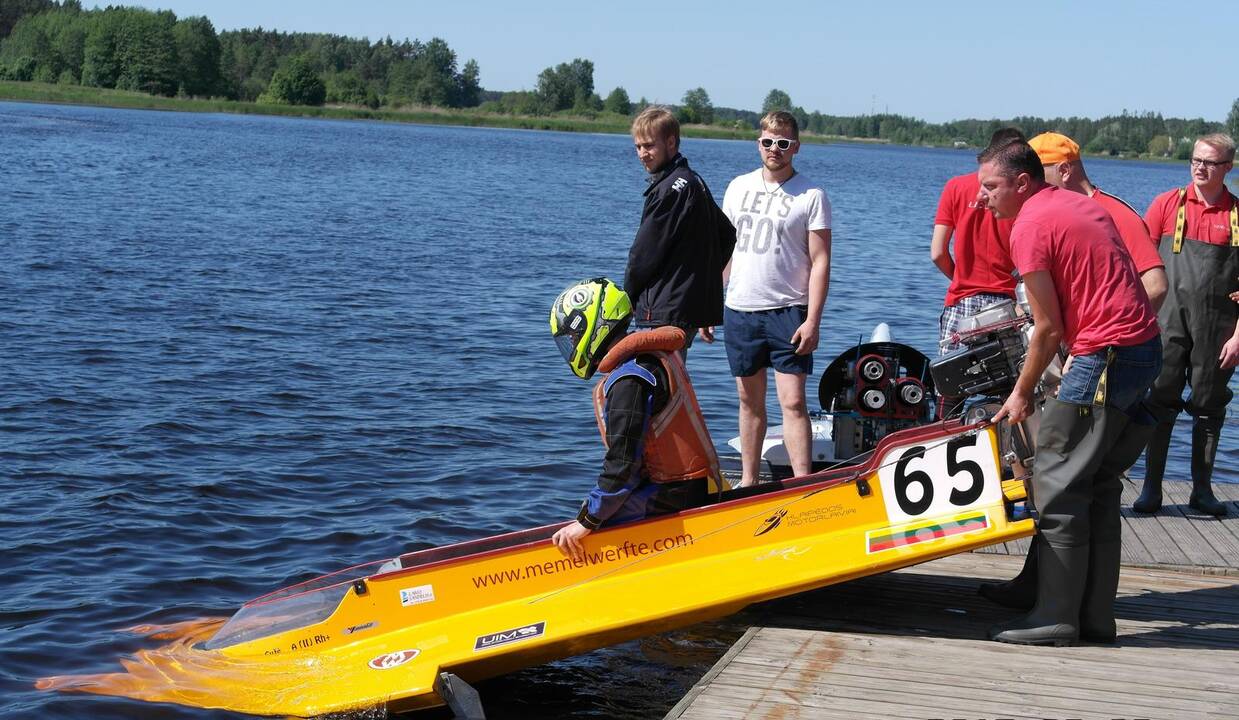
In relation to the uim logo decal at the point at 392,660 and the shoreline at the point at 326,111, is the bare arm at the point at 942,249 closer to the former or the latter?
the uim logo decal at the point at 392,660

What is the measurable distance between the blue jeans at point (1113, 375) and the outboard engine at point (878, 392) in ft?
8.45

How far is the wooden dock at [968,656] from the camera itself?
454 cm

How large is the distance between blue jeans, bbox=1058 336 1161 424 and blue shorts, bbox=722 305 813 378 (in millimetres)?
1850

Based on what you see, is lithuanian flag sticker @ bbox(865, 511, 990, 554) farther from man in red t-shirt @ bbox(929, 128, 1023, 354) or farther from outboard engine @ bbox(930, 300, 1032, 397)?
man in red t-shirt @ bbox(929, 128, 1023, 354)

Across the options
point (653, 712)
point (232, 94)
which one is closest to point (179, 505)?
point (653, 712)

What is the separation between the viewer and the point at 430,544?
28.1 feet

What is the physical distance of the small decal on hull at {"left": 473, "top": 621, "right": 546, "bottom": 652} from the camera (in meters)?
5.43

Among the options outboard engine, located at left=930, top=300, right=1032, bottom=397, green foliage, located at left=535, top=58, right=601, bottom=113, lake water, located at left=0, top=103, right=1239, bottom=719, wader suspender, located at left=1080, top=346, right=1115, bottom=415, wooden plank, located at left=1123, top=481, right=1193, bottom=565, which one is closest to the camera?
wader suspender, located at left=1080, top=346, right=1115, bottom=415

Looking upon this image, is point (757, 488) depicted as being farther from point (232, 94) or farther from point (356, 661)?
point (232, 94)

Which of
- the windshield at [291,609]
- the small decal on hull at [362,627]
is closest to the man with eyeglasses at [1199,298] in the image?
the small decal on hull at [362,627]

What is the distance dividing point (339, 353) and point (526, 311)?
4.21m

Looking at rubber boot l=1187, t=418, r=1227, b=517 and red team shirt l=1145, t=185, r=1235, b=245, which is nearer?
red team shirt l=1145, t=185, r=1235, b=245

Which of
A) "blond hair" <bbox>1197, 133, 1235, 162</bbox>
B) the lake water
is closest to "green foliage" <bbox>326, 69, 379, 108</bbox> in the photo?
the lake water

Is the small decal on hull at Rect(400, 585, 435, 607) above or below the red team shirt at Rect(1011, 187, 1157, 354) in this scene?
below
